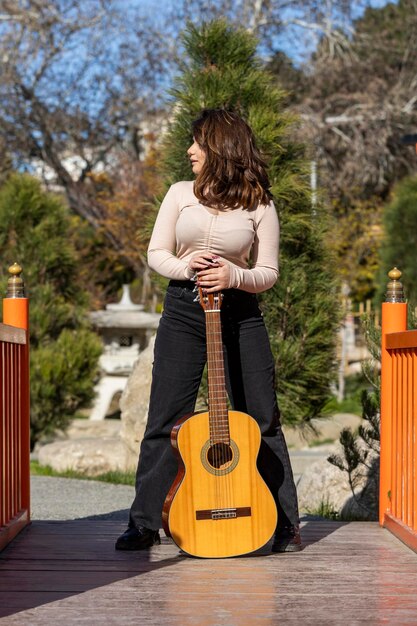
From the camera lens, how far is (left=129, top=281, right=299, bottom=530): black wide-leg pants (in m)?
4.14

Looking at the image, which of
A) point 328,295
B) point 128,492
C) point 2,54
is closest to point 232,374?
point 328,295

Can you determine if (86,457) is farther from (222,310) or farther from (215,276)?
(215,276)

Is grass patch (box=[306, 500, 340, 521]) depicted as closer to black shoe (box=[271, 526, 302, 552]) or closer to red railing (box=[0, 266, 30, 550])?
black shoe (box=[271, 526, 302, 552])

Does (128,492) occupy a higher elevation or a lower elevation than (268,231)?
lower

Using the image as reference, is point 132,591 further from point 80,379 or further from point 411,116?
point 411,116

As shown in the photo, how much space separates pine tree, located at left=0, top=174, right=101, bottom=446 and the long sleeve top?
7.49 meters

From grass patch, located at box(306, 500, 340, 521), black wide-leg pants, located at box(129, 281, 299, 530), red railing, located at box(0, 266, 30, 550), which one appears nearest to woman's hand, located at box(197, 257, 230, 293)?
black wide-leg pants, located at box(129, 281, 299, 530)

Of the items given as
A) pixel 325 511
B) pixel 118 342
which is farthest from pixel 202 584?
pixel 118 342

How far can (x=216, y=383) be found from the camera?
13.1ft

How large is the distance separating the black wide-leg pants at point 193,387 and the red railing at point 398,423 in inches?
19.8

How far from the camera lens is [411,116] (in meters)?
21.2

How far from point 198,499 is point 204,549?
0.64 feet

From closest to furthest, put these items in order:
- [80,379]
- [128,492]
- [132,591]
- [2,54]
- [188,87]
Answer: [132,591]
[188,87]
[128,492]
[80,379]
[2,54]

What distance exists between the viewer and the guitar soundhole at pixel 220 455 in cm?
399
